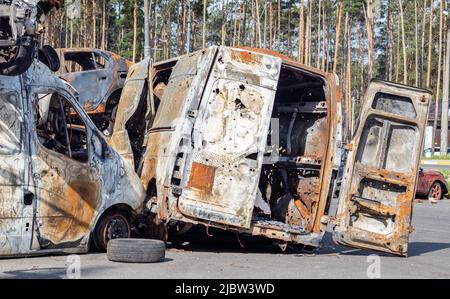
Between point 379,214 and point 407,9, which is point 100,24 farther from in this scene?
point 379,214

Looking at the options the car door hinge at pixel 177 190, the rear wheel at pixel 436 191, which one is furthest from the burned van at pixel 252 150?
the rear wheel at pixel 436 191

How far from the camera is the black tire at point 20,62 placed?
902 cm

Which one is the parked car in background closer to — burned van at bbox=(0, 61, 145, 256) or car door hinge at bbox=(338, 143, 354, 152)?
burned van at bbox=(0, 61, 145, 256)

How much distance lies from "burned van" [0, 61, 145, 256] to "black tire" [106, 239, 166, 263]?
601mm

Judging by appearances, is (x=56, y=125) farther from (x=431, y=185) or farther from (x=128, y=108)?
(x=431, y=185)

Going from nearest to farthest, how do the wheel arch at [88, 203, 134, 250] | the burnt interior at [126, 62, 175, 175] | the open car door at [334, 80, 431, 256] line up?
the wheel arch at [88, 203, 134, 250], the open car door at [334, 80, 431, 256], the burnt interior at [126, 62, 175, 175]

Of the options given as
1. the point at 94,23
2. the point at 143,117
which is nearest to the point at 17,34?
the point at 143,117

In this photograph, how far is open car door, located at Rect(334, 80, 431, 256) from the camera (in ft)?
35.7

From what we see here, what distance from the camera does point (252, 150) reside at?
10.4 meters

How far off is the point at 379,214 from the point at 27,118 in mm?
5037

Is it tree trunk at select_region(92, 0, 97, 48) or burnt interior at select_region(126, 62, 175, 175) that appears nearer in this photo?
burnt interior at select_region(126, 62, 175, 175)

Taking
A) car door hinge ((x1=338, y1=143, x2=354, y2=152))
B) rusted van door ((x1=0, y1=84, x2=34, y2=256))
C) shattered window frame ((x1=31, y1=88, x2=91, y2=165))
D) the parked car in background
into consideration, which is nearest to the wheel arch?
shattered window frame ((x1=31, y1=88, x2=91, y2=165))

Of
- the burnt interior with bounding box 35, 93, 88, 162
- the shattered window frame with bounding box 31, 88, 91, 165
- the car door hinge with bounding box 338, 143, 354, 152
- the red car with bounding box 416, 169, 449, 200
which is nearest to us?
the shattered window frame with bounding box 31, 88, 91, 165

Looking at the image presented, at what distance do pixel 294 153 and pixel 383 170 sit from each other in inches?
89.7
